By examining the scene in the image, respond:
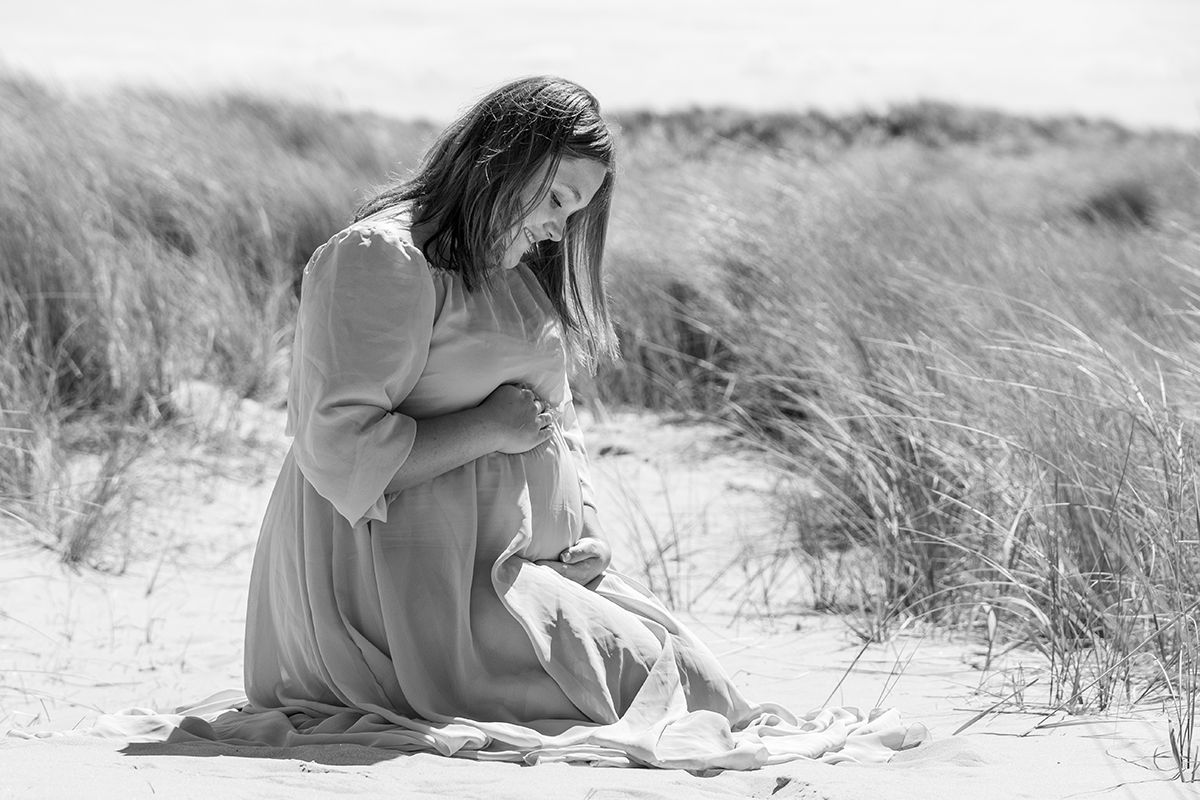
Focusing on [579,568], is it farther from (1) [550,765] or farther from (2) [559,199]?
(2) [559,199]

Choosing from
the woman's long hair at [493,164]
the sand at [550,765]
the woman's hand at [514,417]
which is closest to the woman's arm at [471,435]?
the woman's hand at [514,417]

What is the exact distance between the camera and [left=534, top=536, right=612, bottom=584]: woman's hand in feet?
8.32

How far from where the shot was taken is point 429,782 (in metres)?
2.08

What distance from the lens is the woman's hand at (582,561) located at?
99.9 inches

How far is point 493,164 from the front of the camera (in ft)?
7.52

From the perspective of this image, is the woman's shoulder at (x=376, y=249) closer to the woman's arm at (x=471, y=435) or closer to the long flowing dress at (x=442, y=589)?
the long flowing dress at (x=442, y=589)

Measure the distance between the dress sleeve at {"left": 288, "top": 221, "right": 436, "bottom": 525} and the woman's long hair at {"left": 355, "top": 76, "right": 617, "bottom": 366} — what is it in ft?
0.32

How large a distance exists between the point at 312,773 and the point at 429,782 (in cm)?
18

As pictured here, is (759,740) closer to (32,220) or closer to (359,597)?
(359,597)

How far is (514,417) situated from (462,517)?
0.64 feet

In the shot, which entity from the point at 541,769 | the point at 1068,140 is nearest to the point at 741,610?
the point at 541,769

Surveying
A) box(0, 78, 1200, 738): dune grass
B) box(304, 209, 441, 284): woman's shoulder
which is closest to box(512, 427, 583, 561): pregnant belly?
box(304, 209, 441, 284): woman's shoulder

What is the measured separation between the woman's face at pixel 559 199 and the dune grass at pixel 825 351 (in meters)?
1.09

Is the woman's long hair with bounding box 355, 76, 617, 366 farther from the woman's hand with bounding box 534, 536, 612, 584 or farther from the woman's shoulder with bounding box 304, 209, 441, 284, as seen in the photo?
the woman's hand with bounding box 534, 536, 612, 584
